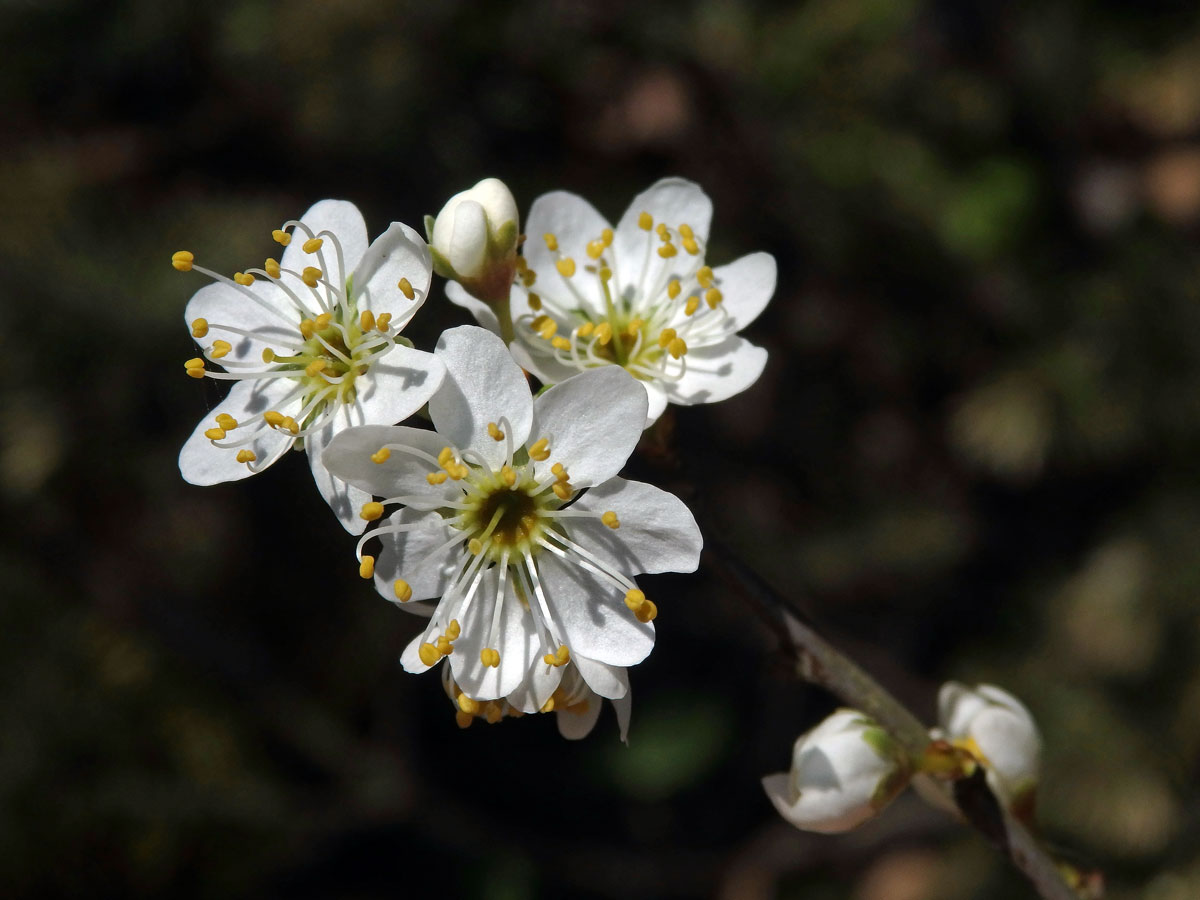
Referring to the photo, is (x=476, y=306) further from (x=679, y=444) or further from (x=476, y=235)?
(x=679, y=444)

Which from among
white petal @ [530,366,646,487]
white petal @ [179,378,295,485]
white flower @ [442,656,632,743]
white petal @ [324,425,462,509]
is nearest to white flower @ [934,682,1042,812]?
white flower @ [442,656,632,743]

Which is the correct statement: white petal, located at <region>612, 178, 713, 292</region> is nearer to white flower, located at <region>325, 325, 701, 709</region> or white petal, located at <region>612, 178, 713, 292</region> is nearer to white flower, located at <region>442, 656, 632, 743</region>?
white flower, located at <region>325, 325, 701, 709</region>

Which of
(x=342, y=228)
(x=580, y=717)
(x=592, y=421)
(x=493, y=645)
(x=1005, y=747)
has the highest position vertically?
(x=342, y=228)

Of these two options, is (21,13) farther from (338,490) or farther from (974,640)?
(974,640)

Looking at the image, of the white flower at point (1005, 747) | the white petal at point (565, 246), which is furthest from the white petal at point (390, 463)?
the white flower at point (1005, 747)

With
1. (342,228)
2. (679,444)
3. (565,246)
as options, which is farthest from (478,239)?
(679,444)

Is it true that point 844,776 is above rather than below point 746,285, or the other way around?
below

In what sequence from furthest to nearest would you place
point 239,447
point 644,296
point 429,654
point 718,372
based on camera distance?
1. point 644,296
2. point 718,372
3. point 239,447
4. point 429,654
